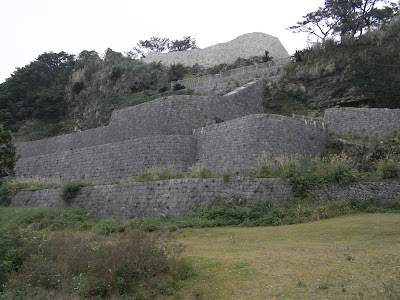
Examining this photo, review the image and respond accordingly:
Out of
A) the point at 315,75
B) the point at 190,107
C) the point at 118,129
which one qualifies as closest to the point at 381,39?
the point at 315,75

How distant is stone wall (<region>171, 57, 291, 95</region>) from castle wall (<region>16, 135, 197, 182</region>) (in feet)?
37.9

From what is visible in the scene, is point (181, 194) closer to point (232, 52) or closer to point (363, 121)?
point (363, 121)

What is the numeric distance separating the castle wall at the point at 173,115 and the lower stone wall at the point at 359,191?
32.0ft

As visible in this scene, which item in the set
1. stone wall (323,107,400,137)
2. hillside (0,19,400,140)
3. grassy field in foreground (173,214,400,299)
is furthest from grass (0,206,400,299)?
hillside (0,19,400,140)

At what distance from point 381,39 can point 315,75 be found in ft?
14.8

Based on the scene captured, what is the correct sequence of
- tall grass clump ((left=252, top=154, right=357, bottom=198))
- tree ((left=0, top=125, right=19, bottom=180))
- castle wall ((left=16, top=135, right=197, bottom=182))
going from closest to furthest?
tall grass clump ((left=252, top=154, right=357, bottom=198)), tree ((left=0, top=125, right=19, bottom=180)), castle wall ((left=16, top=135, right=197, bottom=182))

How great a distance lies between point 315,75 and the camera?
89.0 ft

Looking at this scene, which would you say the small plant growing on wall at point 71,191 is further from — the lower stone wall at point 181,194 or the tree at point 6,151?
the tree at point 6,151

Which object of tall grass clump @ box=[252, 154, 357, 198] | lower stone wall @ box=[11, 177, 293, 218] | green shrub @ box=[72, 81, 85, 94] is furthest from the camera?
green shrub @ box=[72, 81, 85, 94]

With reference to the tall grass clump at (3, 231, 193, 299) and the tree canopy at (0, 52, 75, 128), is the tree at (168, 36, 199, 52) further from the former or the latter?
the tall grass clump at (3, 231, 193, 299)

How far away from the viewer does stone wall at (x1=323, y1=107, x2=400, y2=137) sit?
19.5 metres

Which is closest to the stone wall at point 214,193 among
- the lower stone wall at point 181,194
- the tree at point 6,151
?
the lower stone wall at point 181,194

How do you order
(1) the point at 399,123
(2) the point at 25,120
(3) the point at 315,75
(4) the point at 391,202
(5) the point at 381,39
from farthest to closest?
(2) the point at 25,120, (3) the point at 315,75, (5) the point at 381,39, (1) the point at 399,123, (4) the point at 391,202

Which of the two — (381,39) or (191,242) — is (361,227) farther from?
(381,39)
